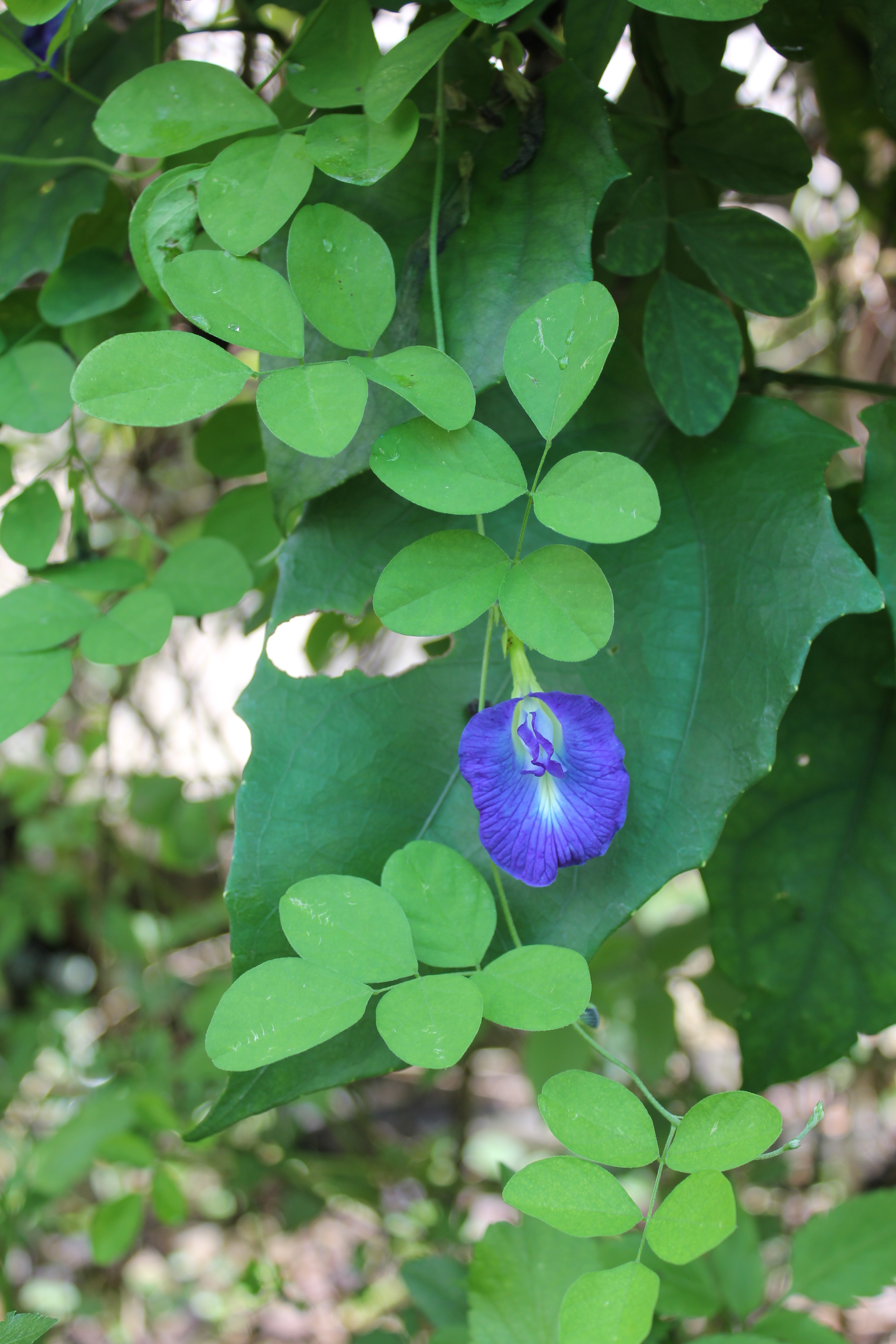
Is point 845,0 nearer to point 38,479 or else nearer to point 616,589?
point 616,589

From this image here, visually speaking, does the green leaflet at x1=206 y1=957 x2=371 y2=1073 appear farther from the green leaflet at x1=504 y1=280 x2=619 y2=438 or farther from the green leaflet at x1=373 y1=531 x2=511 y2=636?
the green leaflet at x1=504 y1=280 x2=619 y2=438

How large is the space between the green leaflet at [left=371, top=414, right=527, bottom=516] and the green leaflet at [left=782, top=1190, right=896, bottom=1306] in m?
0.68

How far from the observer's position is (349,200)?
66 centimetres

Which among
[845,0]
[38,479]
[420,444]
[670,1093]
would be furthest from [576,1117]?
[670,1093]

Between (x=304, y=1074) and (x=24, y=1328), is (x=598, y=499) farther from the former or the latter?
(x=24, y=1328)

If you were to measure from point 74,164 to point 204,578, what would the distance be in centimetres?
36

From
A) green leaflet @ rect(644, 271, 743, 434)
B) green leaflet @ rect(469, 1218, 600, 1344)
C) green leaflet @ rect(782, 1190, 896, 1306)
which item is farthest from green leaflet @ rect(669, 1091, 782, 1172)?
green leaflet @ rect(644, 271, 743, 434)

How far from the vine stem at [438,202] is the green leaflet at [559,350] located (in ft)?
0.19

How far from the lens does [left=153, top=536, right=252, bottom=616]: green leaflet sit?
2.56ft

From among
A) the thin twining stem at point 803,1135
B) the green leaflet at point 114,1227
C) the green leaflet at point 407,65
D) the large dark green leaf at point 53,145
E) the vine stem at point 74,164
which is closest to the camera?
the thin twining stem at point 803,1135

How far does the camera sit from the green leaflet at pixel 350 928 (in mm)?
553

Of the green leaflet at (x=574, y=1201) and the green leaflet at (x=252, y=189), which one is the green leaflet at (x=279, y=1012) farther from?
the green leaflet at (x=252, y=189)

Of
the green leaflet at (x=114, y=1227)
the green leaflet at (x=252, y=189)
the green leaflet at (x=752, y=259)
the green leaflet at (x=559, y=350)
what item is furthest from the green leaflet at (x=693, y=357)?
the green leaflet at (x=114, y=1227)

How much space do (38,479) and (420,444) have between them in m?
0.43
